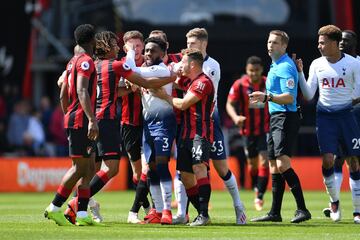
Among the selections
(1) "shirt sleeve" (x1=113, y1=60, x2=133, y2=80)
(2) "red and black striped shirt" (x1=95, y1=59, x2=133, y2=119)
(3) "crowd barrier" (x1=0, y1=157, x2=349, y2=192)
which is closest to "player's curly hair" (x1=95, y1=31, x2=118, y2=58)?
(2) "red and black striped shirt" (x1=95, y1=59, x2=133, y2=119)

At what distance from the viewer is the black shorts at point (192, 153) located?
13.0 m

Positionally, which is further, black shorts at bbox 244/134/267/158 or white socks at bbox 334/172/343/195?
black shorts at bbox 244/134/267/158

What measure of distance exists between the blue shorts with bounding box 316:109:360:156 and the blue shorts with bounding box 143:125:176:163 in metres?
2.15

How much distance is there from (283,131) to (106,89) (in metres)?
2.43

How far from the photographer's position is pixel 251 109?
19203mm

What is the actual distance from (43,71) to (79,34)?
19081 mm

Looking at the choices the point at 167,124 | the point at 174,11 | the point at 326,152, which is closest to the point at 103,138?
→ the point at 167,124

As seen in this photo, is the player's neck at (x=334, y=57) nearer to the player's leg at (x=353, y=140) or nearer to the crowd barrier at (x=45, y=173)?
the player's leg at (x=353, y=140)

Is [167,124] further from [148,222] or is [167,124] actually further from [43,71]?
[43,71]

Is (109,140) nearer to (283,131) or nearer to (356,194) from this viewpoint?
(283,131)

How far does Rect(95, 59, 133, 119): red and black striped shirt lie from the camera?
13.4 metres

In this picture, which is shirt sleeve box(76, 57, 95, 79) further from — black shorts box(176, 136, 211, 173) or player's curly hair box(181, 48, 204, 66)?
black shorts box(176, 136, 211, 173)

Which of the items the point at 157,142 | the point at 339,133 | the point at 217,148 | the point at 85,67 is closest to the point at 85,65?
the point at 85,67

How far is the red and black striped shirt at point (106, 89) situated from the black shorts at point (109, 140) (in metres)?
0.09
